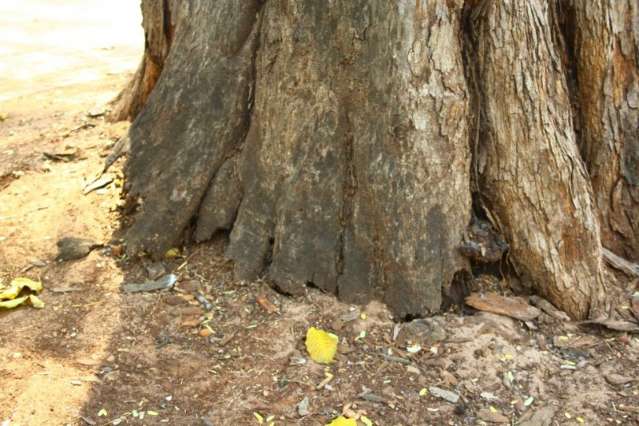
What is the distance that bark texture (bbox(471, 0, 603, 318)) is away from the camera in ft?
11.7

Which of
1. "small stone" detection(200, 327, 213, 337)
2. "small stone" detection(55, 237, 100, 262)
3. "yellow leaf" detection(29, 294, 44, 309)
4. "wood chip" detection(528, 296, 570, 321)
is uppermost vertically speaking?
"small stone" detection(55, 237, 100, 262)

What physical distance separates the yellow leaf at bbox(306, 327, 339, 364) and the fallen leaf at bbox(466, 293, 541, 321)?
764 mm

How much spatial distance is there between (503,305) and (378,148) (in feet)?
3.41

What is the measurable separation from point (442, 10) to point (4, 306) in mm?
2595

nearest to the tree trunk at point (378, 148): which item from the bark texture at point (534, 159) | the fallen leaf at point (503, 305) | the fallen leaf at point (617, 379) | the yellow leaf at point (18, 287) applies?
the bark texture at point (534, 159)

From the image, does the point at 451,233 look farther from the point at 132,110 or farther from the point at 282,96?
the point at 132,110

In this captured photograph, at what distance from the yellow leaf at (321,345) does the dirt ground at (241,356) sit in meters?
0.04

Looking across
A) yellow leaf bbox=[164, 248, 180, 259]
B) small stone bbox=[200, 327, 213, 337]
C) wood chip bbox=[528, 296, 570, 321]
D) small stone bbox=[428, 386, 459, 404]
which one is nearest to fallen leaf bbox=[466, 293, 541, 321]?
wood chip bbox=[528, 296, 570, 321]

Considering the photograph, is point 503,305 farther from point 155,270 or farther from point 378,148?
point 155,270

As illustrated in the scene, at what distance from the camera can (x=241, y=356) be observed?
3.47 metres

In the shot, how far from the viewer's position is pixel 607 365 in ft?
11.5

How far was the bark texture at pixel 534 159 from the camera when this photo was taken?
11.7 feet

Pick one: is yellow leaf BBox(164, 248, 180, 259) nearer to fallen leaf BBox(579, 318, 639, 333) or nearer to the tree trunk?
the tree trunk

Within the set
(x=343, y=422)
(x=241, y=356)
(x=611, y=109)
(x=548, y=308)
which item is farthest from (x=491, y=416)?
(x=611, y=109)
